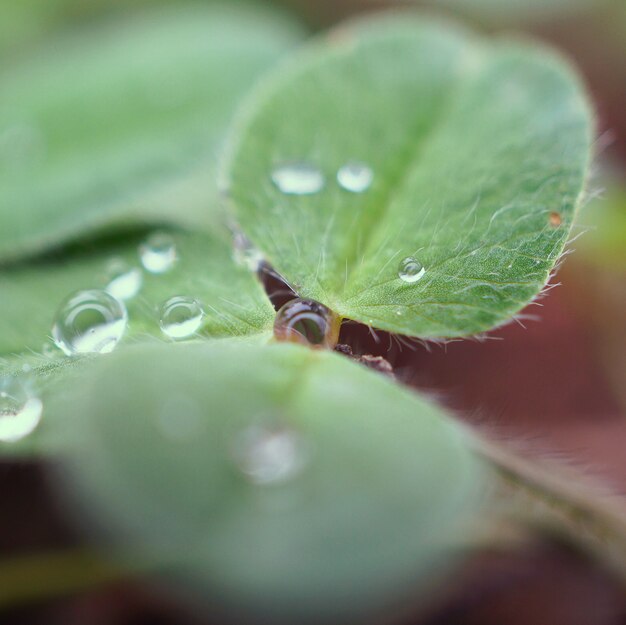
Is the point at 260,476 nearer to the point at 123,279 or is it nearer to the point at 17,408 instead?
the point at 17,408

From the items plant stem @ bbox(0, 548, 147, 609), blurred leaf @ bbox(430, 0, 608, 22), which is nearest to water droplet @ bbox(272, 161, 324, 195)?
plant stem @ bbox(0, 548, 147, 609)

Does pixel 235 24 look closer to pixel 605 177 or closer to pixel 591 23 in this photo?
pixel 605 177

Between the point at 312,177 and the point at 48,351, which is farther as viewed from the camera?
the point at 312,177

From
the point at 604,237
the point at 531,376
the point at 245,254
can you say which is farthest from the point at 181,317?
the point at 604,237

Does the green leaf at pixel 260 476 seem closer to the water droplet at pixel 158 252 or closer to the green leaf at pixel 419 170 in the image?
the green leaf at pixel 419 170

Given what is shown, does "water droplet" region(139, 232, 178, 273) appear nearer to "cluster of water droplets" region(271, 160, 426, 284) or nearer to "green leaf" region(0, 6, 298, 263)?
"green leaf" region(0, 6, 298, 263)
